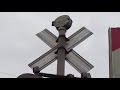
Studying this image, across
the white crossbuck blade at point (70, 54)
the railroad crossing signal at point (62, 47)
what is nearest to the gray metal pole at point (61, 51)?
the railroad crossing signal at point (62, 47)

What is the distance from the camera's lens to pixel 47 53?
9883 millimetres

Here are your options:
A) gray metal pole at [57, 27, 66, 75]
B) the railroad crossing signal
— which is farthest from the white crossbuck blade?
gray metal pole at [57, 27, 66, 75]

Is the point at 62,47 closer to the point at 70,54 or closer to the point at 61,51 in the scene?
the point at 61,51

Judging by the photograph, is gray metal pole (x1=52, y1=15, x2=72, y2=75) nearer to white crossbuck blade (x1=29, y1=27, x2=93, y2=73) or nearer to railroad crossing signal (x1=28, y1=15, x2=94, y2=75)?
railroad crossing signal (x1=28, y1=15, x2=94, y2=75)

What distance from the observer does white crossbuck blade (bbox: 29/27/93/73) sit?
29.6ft

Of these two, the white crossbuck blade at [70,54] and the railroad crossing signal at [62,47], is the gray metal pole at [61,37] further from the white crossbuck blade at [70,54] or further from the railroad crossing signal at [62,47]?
the white crossbuck blade at [70,54]

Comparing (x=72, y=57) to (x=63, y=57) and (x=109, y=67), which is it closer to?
(x=63, y=57)

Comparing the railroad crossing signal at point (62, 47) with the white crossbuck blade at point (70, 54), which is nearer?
the white crossbuck blade at point (70, 54)

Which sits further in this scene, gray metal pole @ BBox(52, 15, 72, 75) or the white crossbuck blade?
gray metal pole @ BBox(52, 15, 72, 75)

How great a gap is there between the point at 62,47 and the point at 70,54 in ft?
Result: 1.26

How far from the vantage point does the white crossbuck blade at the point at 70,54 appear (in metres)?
9.03
